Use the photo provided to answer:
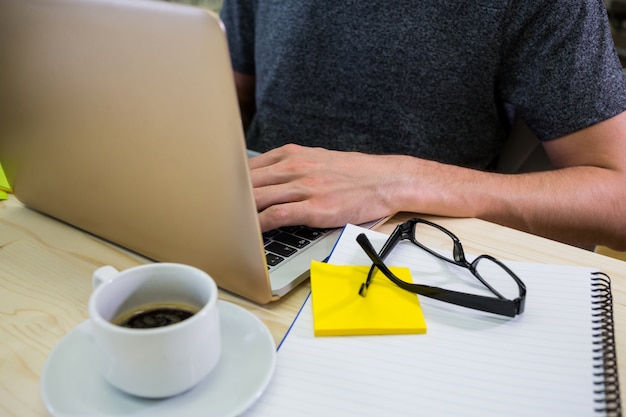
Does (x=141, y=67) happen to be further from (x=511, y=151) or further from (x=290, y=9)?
(x=511, y=151)

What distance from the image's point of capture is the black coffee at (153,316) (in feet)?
1.32

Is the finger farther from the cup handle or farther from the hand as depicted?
the cup handle

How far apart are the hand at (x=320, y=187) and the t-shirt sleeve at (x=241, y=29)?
23.1 inches

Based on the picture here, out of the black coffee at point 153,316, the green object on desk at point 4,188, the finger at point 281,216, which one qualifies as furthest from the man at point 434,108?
the green object on desk at point 4,188

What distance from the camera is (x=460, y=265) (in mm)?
558

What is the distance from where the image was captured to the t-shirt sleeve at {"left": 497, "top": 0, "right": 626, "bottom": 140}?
0.80m

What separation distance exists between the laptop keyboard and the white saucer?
0.13 meters

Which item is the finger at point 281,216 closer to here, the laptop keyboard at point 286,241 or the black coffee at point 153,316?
the laptop keyboard at point 286,241

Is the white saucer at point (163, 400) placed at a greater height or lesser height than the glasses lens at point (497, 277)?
greater

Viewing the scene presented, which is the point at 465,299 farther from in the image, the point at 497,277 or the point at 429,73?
the point at 429,73

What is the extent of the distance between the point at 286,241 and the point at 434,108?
52 cm

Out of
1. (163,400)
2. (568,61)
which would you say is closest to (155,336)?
(163,400)

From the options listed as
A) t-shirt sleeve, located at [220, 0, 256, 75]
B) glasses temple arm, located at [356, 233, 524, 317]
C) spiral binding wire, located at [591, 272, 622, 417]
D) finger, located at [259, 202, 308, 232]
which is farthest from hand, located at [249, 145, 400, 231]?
t-shirt sleeve, located at [220, 0, 256, 75]

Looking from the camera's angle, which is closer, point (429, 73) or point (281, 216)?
point (281, 216)
